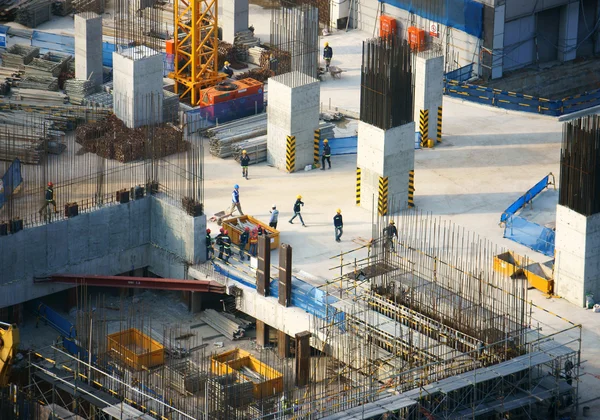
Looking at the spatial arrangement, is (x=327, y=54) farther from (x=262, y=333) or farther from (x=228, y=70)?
(x=262, y=333)

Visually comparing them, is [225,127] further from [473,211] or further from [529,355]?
[529,355]

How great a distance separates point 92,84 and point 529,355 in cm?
3504

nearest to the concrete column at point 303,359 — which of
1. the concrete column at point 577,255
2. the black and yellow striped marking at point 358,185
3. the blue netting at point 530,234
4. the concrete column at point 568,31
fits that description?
the concrete column at point 577,255

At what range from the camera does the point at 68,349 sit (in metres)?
71.5

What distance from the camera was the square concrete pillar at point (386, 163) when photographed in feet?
265

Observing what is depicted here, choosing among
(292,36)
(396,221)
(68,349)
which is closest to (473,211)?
(396,221)

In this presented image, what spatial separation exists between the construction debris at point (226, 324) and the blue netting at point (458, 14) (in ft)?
98.2

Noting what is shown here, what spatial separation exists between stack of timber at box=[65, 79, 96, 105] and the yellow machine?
28.0 m

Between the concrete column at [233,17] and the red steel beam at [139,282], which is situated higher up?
the concrete column at [233,17]

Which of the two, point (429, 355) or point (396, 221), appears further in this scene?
point (396, 221)

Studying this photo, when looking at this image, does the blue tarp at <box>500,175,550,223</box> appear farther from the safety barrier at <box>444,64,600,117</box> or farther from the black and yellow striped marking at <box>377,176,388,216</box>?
the safety barrier at <box>444,64,600,117</box>

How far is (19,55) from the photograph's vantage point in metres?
96.3

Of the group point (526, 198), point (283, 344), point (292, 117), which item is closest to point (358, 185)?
point (292, 117)

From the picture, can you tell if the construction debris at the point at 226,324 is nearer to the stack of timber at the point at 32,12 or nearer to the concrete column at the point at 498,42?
the concrete column at the point at 498,42
